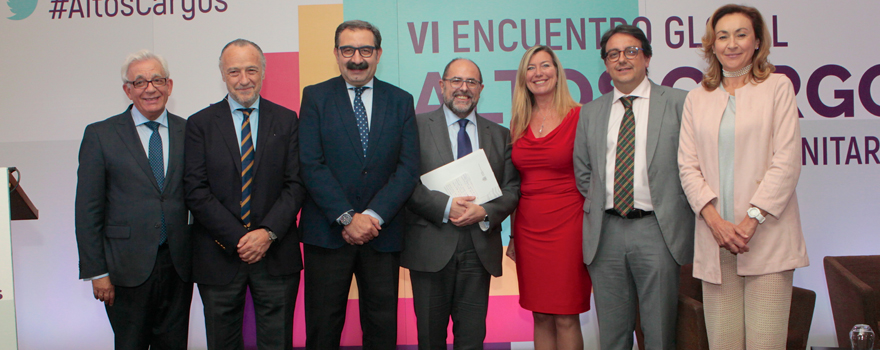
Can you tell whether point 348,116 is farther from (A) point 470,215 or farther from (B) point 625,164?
(B) point 625,164

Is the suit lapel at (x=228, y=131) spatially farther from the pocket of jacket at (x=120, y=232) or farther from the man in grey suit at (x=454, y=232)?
the man in grey suit at (x=454, y=232)

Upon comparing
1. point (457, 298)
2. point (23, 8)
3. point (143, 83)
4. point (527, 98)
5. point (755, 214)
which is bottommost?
point (457, 298)

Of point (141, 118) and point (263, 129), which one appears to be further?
point (141, 118)

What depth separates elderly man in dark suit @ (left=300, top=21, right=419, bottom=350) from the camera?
2561mm

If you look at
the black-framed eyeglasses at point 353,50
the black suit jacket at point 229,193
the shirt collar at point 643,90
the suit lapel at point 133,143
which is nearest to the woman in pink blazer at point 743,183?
the shirt collar at point 643,90

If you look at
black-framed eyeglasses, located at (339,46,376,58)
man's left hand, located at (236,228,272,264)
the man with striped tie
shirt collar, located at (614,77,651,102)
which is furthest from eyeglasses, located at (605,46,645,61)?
man's left hand, located at (236,228,272,264)

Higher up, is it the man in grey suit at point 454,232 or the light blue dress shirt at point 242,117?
the light blue dress shirt at point 242,117

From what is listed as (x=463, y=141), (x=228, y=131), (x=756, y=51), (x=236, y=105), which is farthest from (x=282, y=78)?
(x=756, y=51)

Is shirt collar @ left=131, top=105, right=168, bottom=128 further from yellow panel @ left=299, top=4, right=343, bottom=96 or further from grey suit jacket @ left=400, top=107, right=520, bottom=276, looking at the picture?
yellow panel @ left=299, top=4, right=343, bottom=96

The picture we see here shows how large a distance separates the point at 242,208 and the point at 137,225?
507mm

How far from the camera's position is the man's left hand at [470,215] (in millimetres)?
2598

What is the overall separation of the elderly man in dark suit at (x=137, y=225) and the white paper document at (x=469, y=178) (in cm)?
129

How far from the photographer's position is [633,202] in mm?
2461

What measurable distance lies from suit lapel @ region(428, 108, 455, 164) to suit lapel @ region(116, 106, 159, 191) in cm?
139
